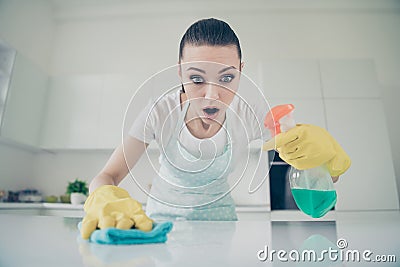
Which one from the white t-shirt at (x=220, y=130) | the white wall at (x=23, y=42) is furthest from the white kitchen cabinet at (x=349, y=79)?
the white wall at (x=23, y=42)

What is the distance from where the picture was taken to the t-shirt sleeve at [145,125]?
0.53 m

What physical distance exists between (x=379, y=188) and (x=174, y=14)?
7.62 feet

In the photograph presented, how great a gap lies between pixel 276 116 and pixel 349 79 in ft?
6.07

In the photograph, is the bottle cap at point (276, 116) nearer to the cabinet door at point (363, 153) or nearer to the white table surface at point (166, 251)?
the white table surface at point (166, 251)

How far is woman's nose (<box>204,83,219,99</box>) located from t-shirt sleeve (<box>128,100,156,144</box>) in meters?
0.11

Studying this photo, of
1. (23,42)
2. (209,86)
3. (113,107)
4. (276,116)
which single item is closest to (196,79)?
(209,86)

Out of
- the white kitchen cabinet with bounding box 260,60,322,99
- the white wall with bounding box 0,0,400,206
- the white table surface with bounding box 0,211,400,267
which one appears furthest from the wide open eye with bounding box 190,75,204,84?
the white wall with bounding box 0,0,400,206

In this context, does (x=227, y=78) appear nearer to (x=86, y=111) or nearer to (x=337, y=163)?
(x=337, y=163)

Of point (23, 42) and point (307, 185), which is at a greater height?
point (23, 42)

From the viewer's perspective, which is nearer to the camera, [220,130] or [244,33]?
[220,130]

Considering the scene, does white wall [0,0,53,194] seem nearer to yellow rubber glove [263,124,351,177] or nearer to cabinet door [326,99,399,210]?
yellow rubber glove [263,124,351,177]

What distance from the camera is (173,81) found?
0.50m

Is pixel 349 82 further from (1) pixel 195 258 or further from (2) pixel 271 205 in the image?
(1) pixel 195 258

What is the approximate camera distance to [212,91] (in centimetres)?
47
